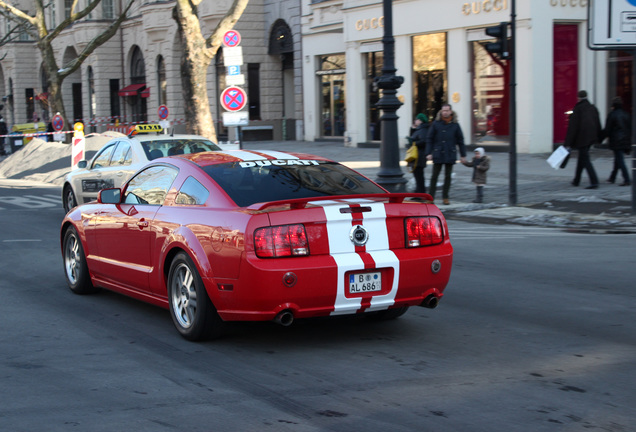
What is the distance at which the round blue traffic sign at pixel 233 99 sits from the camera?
18.5 m

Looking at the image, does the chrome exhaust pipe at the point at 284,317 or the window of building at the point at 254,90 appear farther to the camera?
the window of building at the point at 254,90

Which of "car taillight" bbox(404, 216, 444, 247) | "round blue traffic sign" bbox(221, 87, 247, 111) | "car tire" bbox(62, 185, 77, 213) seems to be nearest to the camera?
"car taillight" bbox(404, 216, 444, 247)

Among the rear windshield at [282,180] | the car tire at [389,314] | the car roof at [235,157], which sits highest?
the car roof at [235,157]

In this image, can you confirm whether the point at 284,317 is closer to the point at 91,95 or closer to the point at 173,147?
the point at 173,147

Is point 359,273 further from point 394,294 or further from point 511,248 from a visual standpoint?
point 511,248

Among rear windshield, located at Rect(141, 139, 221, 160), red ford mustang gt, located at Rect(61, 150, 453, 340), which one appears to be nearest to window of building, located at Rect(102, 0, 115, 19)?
rear windshield, located at Rect(141, 139, 221, 160)

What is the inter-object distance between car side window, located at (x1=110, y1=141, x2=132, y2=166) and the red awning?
35.1 m

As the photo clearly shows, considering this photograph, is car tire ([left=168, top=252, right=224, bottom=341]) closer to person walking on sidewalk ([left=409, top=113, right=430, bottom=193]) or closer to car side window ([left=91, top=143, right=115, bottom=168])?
car side window ([left=91, top=143, right=115, bottom=168])

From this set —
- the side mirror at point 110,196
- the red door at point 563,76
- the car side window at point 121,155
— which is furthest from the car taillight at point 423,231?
the red door at point 563,76

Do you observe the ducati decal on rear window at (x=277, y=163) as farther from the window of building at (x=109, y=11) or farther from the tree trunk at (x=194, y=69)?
the window of building at (x=109, y=11)

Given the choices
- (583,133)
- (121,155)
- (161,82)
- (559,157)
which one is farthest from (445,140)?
(161,82)

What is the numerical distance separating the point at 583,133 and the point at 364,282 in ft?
41.2

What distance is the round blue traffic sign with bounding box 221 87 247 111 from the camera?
1850cm

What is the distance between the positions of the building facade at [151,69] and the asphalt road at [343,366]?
97.1ft
